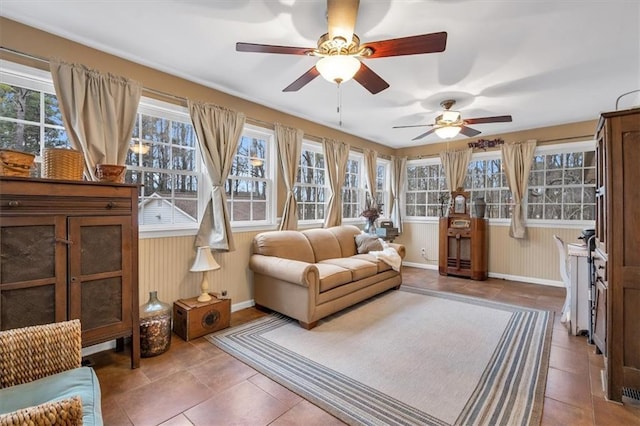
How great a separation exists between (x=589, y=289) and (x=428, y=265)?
3.45 meters

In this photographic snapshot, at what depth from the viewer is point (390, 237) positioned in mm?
5508

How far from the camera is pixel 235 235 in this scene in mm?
3648

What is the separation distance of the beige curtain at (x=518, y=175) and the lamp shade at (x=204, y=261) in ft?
15.9

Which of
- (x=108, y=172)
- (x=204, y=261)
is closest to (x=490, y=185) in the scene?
(x=204, y=261)

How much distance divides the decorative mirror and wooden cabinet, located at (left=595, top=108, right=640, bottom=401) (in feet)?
11.5

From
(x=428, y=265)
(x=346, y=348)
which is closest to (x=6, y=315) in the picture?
(x=346, y=348)

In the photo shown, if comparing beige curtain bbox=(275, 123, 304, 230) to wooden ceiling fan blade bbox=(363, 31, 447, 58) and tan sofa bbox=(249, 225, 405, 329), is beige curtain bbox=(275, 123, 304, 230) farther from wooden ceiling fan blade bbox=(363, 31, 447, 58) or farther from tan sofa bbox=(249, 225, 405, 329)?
wooden ceiling fan blade bbox=(363, 31, 447, 58)

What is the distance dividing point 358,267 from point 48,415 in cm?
307

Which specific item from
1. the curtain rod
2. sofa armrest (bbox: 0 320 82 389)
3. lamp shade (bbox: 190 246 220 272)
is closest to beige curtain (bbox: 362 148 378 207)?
the curtain rod

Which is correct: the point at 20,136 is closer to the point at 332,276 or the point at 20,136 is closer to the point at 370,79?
the point at 370,79

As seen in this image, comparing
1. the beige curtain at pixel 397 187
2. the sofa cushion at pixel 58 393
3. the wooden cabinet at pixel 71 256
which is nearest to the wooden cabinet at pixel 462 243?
the beige curtain at pixel 397 187

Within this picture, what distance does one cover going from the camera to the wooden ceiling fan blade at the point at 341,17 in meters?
1.84

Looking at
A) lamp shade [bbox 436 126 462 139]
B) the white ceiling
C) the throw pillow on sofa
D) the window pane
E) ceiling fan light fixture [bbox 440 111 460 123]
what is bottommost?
the throw pillow on sofa

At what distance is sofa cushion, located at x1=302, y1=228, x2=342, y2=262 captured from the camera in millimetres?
4137
